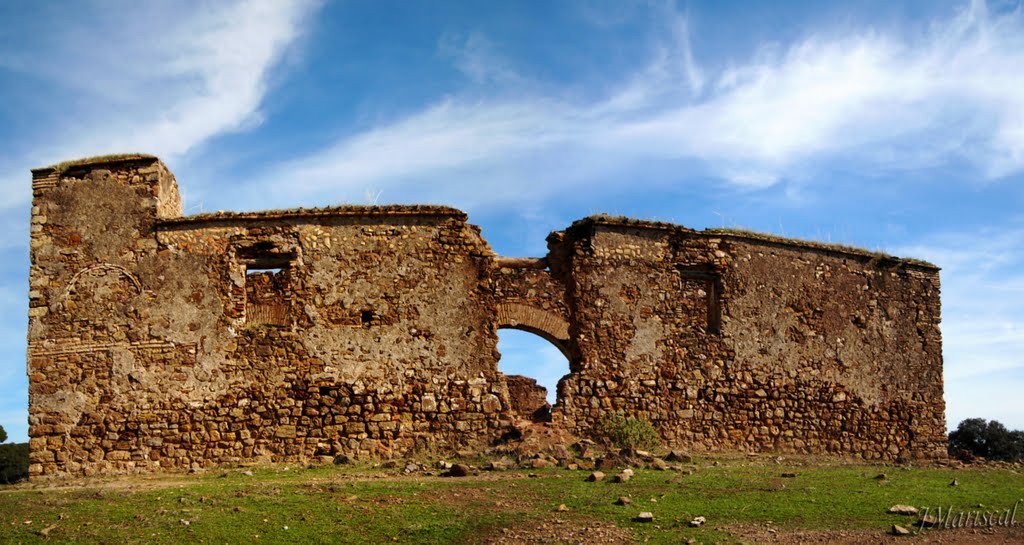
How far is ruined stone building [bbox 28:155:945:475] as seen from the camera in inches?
595

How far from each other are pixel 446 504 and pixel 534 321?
536cm

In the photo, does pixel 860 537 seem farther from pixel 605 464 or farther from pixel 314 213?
pixel 314 213

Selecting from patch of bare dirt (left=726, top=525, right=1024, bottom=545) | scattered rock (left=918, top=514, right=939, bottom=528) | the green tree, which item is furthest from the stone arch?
the green tree

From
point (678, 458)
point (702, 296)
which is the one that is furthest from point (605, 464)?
point (702, 296)

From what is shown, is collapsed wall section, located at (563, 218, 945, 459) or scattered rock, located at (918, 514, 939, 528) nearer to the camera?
scattered rock, located at (918, 514, 939, 528)

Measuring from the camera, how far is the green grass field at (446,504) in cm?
991

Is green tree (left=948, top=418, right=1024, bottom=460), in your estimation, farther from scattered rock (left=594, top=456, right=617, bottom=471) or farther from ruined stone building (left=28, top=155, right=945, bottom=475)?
scattered rock (left=594, top=456, right=617, bottom=471)

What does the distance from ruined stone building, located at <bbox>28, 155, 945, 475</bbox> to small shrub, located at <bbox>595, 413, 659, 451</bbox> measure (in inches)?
8.1

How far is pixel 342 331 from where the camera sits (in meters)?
15.3

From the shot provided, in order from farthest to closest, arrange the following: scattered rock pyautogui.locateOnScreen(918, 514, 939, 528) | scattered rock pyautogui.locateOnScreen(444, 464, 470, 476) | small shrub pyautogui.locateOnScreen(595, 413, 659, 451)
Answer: small shrub pyautogui.locateOnScreen(595, 413, 659, 451) < scattered rock pyautogui.locateOnScreen(444, 464, 470, 476) < scattered rock pyautogui.locateOnScreen(918, 514, 939, 528)

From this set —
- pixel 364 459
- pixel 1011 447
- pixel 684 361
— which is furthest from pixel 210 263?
pixel 1011 447

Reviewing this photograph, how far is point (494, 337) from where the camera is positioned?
15.6 meters

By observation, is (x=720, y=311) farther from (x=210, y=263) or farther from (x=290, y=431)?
(x=210, y=263)

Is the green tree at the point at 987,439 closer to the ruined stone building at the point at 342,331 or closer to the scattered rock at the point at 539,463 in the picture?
the ruined stone building at the point at 342,331
